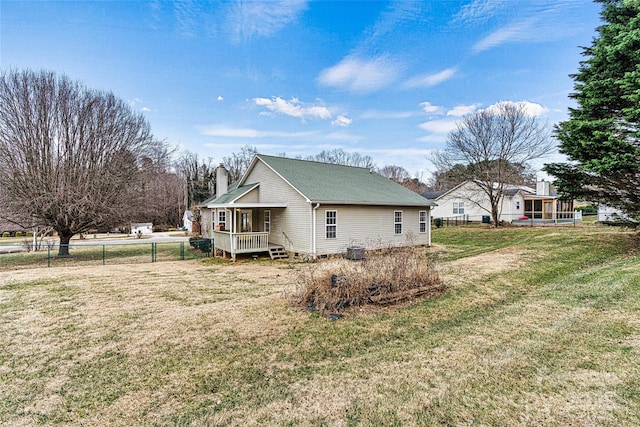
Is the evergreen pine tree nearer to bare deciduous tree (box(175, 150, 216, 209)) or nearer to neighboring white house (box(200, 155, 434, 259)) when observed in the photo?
neighboring white house (box(200, 155, 434, 259))

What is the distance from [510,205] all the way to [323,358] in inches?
1225

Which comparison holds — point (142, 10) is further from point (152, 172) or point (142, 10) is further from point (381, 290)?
point (381, 290)

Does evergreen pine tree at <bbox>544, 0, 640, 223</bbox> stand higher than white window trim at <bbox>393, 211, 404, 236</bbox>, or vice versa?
evergreen pine tree at <bbox>544, 0, 640, 223</bbox>

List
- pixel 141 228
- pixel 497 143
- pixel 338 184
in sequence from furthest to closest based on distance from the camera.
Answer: pixel 141 228, pixel 497 143, pixel 338 184

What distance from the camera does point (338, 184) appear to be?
53.7 ft

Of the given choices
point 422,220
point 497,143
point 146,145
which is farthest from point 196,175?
point 497,143

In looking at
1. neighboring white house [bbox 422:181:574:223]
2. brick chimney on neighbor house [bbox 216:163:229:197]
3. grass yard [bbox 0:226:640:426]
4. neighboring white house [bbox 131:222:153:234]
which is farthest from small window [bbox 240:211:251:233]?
neighboring white house [bbox 131:222:153:234]

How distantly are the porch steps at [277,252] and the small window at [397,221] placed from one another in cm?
620

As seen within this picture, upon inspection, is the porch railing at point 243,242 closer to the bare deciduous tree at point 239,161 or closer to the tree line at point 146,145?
the tree line at point 146,145

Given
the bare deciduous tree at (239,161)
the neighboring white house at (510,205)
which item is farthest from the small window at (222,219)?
the bare deciduous tree at (239,161)

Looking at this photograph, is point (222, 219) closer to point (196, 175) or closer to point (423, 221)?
point (423, 221)

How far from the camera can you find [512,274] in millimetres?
9234

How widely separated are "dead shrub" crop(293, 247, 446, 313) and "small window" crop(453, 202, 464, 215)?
27110 mm

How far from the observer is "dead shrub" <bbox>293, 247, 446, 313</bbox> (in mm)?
6625
